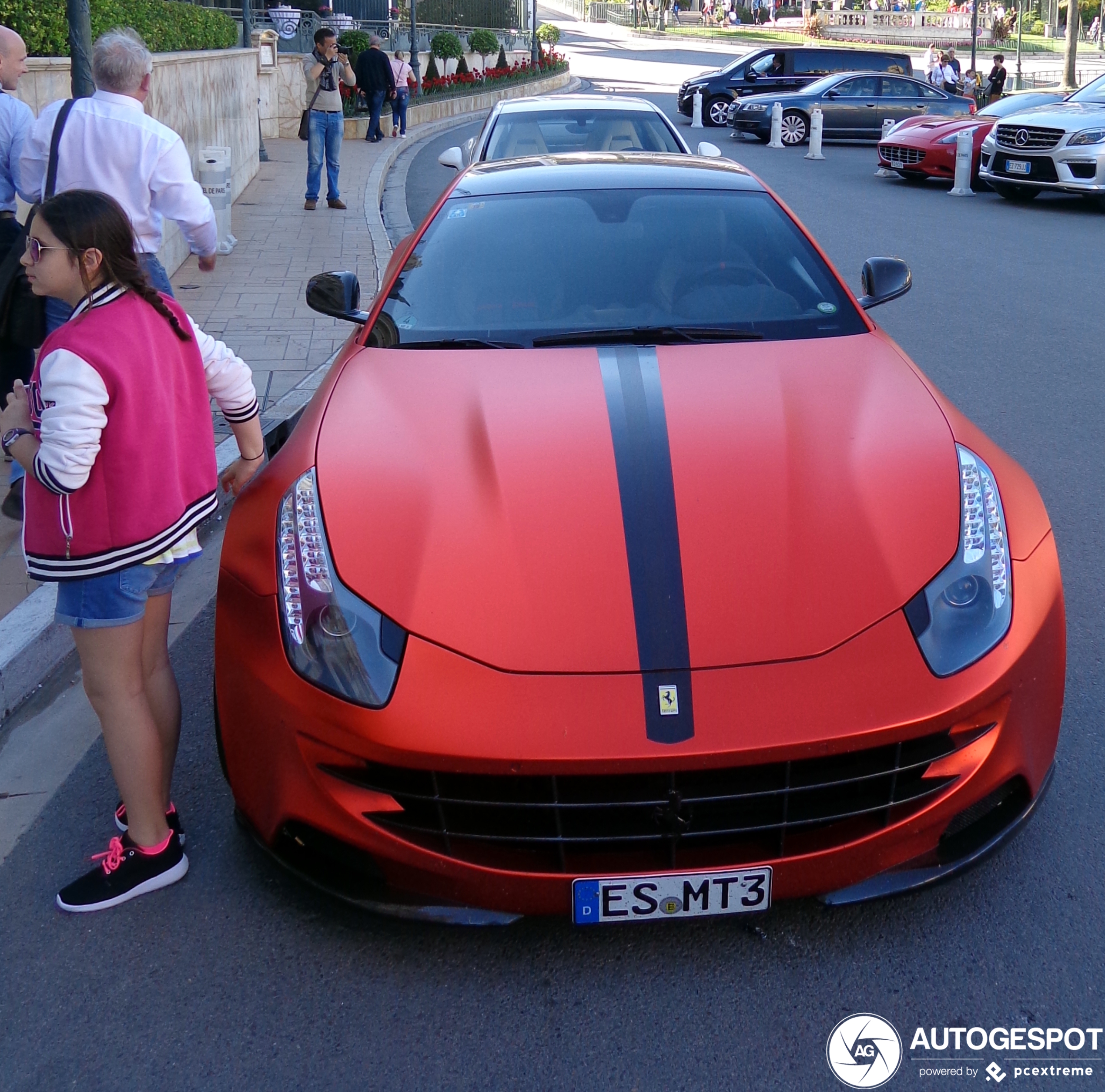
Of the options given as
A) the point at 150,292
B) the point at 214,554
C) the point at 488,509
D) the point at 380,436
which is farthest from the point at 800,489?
the point at 214,554

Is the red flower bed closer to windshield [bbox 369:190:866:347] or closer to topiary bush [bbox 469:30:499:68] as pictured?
topiary bush [bbox 469:30:499:68]

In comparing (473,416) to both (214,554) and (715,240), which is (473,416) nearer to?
(715,240)

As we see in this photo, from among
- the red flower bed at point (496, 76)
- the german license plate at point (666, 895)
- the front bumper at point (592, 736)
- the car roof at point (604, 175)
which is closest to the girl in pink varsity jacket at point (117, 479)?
the front bumper at point (592, 736)

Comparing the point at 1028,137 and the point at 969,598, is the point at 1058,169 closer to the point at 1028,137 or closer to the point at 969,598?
the point at 1028,137

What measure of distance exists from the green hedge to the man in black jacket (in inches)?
87.4

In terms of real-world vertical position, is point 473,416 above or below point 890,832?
above

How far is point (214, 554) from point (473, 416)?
210 cm

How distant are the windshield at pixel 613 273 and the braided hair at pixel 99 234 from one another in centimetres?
117

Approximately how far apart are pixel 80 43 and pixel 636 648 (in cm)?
473

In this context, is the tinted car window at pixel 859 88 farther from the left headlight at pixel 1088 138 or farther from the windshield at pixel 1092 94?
the left headlight at pixel 1088 138

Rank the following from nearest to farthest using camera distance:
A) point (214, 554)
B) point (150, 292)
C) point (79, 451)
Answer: point (79, 451) → point (150, 292) → point (214, 554)

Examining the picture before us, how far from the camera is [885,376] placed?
3.45 m

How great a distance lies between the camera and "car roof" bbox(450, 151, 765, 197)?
444cm

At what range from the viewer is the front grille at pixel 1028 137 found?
46.8 ft
